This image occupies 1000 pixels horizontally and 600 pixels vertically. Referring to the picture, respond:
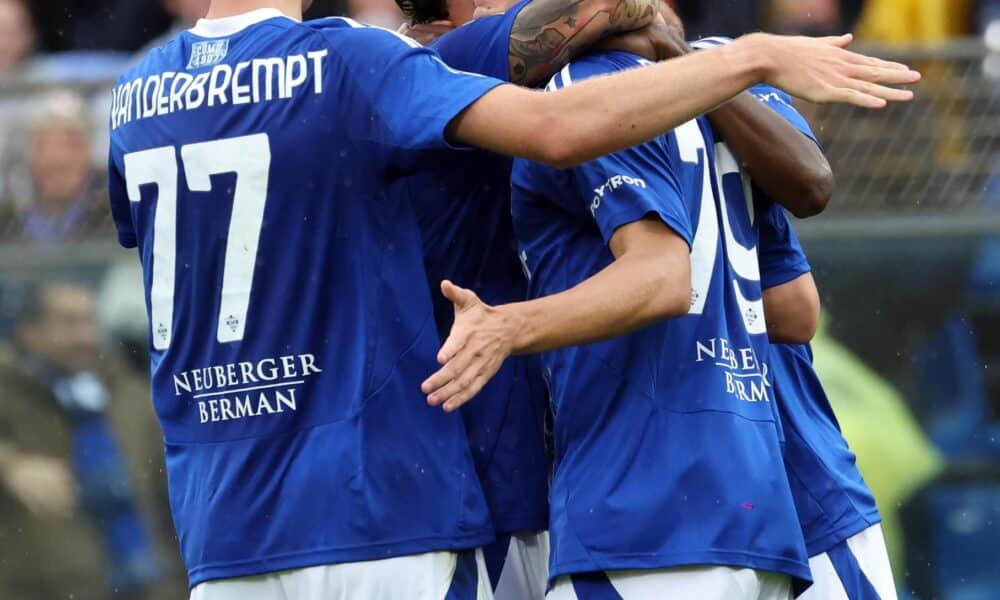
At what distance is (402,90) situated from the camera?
153 inches

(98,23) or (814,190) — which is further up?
(814,190)

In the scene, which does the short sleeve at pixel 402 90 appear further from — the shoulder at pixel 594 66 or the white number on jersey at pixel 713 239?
the white number on jersey at pixel 713 239

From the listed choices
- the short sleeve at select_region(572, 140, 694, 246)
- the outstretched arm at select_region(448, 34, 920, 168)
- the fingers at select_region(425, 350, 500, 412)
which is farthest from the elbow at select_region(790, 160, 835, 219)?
the fingers at select_region(425, 350, 500, 412)

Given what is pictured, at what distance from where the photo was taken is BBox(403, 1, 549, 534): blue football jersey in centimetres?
430

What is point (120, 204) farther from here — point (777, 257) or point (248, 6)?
point (777, 257)

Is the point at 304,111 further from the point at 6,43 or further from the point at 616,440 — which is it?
the point at 6,43

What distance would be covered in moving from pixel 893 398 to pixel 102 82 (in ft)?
13.2

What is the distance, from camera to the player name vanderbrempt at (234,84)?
395 cm

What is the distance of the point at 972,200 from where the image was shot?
346 inches

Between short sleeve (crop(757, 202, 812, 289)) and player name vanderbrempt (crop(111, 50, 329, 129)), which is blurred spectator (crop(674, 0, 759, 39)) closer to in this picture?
short sleeve (crop(757, 202, 812, 289))

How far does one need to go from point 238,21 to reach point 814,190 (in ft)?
4.57

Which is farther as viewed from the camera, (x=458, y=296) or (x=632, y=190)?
(x=632, y=190)

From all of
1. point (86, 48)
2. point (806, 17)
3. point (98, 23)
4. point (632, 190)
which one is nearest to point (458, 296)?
point (632, 190)

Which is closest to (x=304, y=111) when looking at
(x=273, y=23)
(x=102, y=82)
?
(x=273, y=23)
